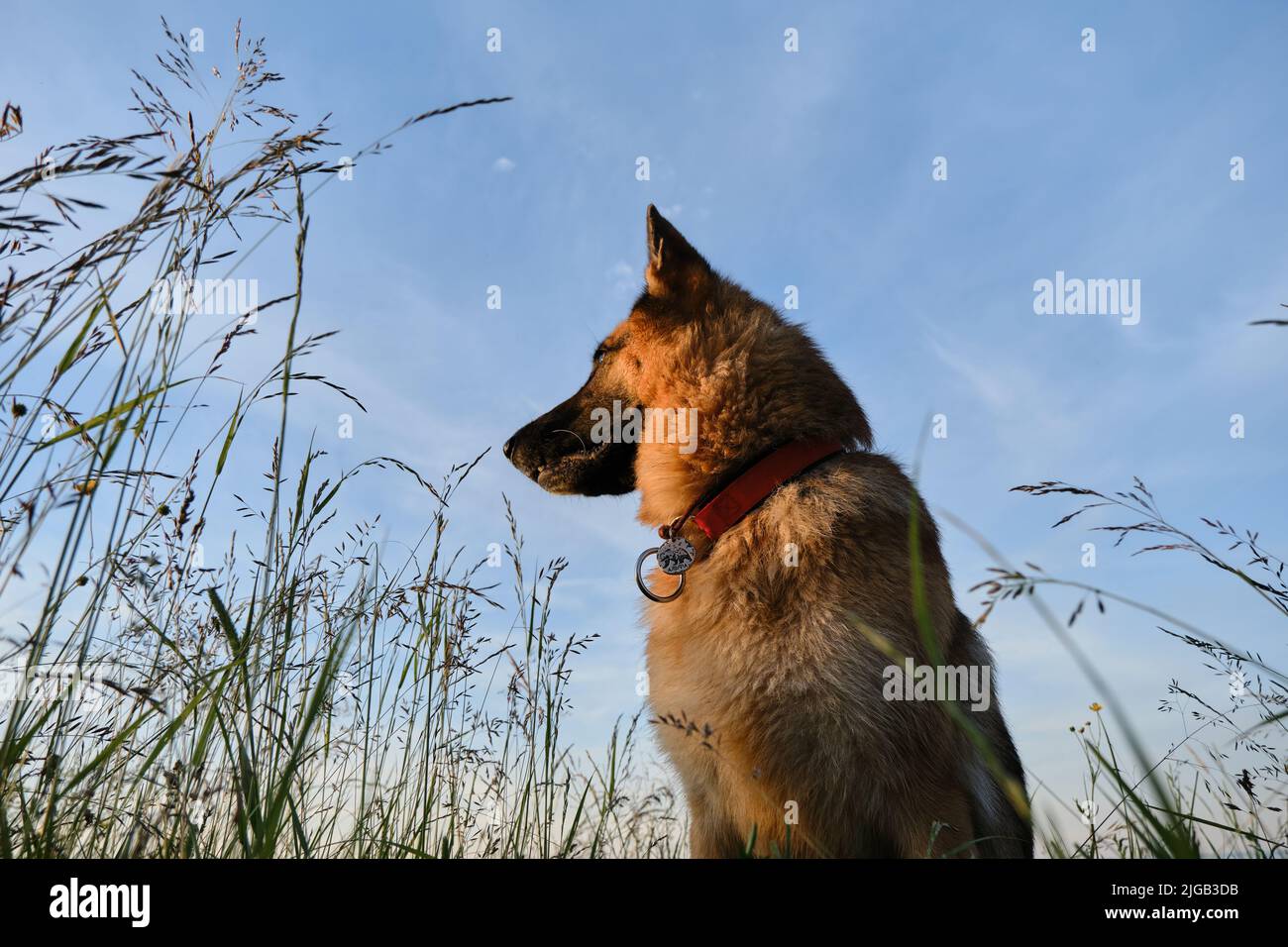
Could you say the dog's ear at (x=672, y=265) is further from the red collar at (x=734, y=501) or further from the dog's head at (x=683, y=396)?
the red collar at (x=734, y=501)

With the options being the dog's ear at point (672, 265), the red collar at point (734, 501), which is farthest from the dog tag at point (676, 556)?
the dog's ear at point (672, 265)

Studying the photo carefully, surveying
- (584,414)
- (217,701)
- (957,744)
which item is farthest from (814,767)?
(584,414)

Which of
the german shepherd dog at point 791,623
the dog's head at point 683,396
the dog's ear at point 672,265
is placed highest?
the dog's ear at point 672,265

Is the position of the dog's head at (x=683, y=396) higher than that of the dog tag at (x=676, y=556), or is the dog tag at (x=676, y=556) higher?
the dog's head at (x=683, y=396)

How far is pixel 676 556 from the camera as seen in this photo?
3078 mm

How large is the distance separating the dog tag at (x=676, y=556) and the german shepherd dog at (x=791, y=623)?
4 centimetres

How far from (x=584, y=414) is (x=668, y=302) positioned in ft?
2.27

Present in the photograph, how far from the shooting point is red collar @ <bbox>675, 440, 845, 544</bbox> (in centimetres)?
297

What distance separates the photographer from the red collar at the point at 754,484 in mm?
2967

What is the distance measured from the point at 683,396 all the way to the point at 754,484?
1.74 feet

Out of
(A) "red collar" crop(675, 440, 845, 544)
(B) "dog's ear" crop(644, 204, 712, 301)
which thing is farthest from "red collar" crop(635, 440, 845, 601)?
(B) "dog's ear" crop(644, 204, 712, 301)

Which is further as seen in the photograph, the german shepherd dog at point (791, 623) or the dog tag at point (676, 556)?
the dog tag at point (676, 556)

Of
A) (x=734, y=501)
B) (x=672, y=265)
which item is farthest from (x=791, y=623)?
(x=672, y=265)

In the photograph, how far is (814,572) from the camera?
270 centimetres
